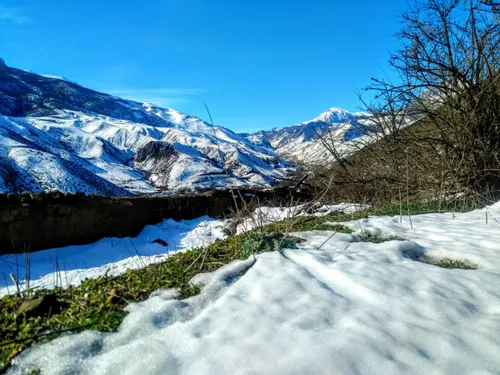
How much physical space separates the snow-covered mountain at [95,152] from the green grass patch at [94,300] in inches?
33.7

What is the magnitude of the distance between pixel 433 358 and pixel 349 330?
13.9 inches

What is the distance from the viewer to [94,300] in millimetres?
1977

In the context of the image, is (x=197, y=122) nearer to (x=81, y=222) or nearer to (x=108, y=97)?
(x=108, y=97)

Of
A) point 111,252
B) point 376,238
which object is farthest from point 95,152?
point 376,238

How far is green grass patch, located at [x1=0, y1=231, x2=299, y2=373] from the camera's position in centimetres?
162

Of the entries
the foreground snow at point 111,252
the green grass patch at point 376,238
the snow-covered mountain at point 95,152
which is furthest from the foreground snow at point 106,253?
the green grass patch at point 376,238

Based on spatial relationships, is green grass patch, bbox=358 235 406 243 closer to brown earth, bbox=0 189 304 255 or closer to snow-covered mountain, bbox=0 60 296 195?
snow-covered mountain, bbox=0 60 296 195

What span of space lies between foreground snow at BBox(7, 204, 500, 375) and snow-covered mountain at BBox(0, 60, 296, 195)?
109 cm

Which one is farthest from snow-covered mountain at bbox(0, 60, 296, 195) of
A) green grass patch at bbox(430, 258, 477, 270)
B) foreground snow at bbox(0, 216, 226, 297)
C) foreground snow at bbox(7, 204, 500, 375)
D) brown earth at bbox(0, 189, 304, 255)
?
brown earth at bbox(0, 189, 304, 255)

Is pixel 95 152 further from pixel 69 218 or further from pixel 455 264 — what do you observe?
pixel 455 264

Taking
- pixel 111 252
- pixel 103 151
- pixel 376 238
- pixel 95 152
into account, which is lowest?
pixel 111 252

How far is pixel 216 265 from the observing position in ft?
8.52

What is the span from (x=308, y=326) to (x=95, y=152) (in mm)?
76773

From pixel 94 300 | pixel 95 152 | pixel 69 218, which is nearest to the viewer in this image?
pixel 94 300
